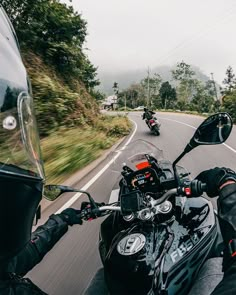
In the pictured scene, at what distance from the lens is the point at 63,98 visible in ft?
44.2

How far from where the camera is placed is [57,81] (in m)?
16.0

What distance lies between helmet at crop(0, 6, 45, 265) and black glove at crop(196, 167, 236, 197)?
77 centimetres

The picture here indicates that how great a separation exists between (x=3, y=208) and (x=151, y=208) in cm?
100

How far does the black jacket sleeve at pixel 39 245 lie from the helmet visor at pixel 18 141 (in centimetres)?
48

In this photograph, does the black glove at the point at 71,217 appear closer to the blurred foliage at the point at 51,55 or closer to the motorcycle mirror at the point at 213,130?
the motorcycle mirror at the point at 213,130

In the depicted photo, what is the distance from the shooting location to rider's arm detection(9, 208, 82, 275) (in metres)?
1.48

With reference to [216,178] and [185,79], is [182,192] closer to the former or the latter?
[216,178]

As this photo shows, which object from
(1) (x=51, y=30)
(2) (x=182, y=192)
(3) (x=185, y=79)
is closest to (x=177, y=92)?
(3) (x=185, y=79)

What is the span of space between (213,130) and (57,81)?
15.1 meters

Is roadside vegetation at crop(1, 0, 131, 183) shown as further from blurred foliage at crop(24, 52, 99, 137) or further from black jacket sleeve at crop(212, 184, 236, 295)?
black jacket sleeve at crop(212, 184, 236, 295)

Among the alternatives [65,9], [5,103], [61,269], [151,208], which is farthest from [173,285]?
[65,9]

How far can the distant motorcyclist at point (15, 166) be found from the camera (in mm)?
989

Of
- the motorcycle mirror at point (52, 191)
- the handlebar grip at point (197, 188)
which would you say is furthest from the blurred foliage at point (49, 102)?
the handlebar grip at point (197, 188)

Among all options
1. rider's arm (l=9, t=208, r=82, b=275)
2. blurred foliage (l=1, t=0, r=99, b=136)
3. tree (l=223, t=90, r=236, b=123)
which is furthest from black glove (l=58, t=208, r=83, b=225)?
tree (l=223, t=90, r=236, b=123)
